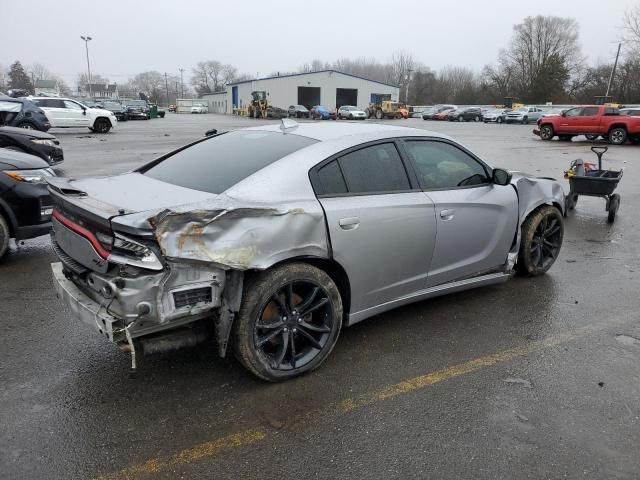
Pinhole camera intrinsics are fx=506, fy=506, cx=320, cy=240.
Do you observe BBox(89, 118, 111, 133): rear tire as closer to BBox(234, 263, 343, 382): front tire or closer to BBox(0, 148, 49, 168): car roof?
BBox(0, 148, 49, 168): car roof

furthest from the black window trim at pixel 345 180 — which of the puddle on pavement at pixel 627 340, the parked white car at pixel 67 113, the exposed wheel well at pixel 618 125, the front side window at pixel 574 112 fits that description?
the parked white car at pixel 67 113

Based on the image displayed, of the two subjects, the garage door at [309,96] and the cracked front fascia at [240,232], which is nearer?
the cracked front fascia at [240,232]

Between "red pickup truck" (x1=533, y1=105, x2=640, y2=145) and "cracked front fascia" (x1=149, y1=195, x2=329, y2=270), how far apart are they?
2332 centimetres

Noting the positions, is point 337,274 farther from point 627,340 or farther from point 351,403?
Answer: point 627,340

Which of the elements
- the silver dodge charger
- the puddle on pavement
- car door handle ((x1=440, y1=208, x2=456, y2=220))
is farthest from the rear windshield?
the puddle on pavement

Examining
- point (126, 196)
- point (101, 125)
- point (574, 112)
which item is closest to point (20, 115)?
point (101, 125)

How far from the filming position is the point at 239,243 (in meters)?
2.86

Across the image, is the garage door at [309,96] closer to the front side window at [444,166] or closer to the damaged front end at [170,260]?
the front side window at [444,166]

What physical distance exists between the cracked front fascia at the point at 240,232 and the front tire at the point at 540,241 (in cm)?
277

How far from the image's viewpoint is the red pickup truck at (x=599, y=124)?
2188 centimetres

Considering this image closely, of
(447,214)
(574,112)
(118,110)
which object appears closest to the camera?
(447,214)

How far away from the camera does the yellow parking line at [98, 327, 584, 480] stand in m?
2.49

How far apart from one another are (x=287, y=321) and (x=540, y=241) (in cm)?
327

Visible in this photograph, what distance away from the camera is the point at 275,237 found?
118 inches
